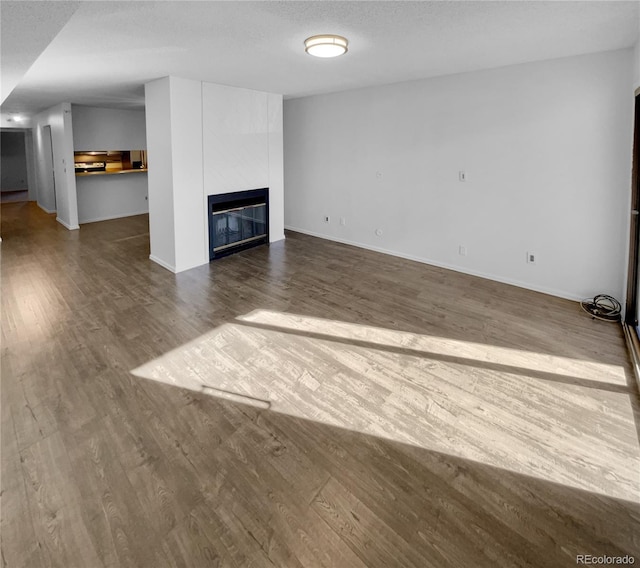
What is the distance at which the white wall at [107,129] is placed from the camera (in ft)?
26.6

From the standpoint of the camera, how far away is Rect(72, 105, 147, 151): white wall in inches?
Answer: 319

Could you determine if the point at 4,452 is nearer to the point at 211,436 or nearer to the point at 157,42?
the point at 211,436

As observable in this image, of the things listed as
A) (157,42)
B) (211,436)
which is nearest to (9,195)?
(157,42)

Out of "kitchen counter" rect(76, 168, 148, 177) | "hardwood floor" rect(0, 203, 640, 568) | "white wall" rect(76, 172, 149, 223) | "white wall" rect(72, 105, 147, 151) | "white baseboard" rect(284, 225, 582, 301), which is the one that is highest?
"white wall" rect(72, 105, 147, 151)

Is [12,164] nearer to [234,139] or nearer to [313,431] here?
[234,139]

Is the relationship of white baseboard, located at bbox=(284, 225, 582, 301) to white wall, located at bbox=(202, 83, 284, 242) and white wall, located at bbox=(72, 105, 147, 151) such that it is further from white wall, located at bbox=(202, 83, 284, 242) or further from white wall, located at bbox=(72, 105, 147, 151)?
white wall, located at bbox=(72, 105, 147, 151)

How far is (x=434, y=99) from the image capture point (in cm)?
534

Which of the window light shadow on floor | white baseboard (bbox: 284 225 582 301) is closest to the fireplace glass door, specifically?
white baseboard (bbox: 284 225 582 301)

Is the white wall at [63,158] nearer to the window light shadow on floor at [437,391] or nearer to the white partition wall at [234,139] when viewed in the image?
the white partition wall at [234,139]

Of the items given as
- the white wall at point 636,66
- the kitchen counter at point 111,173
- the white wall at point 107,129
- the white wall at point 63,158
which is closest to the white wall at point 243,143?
the white wall at point 63,158

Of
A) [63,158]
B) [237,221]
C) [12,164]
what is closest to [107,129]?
[63,158]

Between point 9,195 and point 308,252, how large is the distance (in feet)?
39.5

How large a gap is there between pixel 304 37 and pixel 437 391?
2970mm

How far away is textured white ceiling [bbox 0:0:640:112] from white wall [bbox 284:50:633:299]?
353 mm
